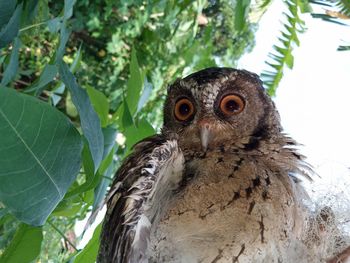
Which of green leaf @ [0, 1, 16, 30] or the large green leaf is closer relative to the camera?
the large green leaf

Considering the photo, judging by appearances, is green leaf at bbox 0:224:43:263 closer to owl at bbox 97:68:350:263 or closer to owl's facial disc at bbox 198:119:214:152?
owl at bbox 97:68:350:263

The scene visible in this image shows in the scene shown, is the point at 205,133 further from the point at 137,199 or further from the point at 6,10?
the point at 6,10

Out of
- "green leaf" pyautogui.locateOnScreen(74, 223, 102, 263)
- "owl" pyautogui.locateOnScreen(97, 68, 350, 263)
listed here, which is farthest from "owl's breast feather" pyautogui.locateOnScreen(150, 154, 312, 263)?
"green leaf" pyautogui.locateOnScreen(74, 223, 102, 263)

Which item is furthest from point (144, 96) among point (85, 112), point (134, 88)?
point (85, 112)

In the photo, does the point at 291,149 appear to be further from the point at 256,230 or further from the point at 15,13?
the point at 15,13

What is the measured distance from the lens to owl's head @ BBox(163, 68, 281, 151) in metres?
1.34

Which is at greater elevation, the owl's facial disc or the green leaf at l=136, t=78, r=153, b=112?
the green leaf at l=136, t=78, r=153, b=112

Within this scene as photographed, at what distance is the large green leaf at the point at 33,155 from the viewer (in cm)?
64

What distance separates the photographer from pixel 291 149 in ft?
4.27

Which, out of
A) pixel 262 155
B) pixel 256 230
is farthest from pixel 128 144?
pixel 256 230

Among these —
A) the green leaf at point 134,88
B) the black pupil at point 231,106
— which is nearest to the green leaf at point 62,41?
the green leaf at point 134,88

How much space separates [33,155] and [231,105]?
0.84 metres

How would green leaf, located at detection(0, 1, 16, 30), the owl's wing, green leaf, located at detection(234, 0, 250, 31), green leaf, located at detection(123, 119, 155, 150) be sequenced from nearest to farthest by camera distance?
green leaf, located at detection(0, 1, 16, 30)
the owl's wing
green leaf, located at detection(123, 119, 155, 150)
green leaf, located at detection(234, 0, 250, 31)

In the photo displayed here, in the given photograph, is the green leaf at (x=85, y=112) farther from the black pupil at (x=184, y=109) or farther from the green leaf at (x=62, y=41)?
the black pupil at (x=184, y=109)
